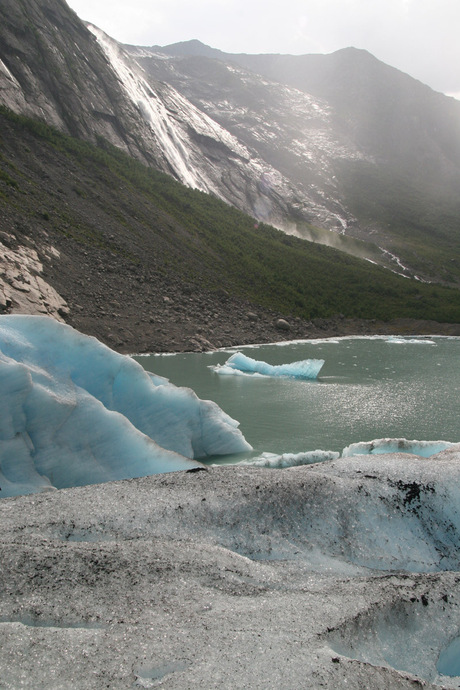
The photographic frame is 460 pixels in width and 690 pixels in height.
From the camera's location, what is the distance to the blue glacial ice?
6172 millimetres

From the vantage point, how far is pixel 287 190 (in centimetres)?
7700

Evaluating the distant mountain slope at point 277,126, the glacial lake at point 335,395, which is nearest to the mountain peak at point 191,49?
the distant mountain slope at point 277,126

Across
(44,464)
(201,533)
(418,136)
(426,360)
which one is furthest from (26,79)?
(418,136)

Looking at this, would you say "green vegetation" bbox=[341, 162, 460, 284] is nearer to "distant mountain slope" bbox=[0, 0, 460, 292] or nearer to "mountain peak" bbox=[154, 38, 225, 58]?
"distant mountain slope" bbox=[0, 0, 460, 292]

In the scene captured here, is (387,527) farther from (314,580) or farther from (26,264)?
(26,264)

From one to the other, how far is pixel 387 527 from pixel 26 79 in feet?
145

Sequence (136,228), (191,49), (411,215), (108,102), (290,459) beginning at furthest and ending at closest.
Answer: (191,49), (411,215), (108,102), (136,228), (290,459)

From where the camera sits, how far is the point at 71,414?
6.71 m

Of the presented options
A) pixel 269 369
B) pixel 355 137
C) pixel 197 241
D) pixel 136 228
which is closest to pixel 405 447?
pixel 269 369

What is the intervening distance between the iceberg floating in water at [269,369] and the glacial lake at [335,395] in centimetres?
48

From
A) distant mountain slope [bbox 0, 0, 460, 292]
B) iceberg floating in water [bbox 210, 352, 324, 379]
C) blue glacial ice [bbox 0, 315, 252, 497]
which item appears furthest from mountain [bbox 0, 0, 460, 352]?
blue glacial ice [bbox 0, 315, 252, 497]

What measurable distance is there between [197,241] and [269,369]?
851 inches

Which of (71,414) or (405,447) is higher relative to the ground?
(71,414)

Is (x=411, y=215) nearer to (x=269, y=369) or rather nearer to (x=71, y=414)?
(x=269, y=369)
